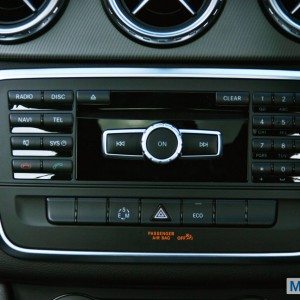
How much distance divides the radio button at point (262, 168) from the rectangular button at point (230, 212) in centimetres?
8

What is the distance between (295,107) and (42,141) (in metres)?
0.61

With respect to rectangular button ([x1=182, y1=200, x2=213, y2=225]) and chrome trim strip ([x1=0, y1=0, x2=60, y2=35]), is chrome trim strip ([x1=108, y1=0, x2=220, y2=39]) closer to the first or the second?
chrome trim strip ([x1=0, y1=0, x2=60, y2=35])

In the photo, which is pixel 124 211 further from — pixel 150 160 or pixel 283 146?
pixel 283 146

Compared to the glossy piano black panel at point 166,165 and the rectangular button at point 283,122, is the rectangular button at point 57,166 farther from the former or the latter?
the rectangular button at point 283,122

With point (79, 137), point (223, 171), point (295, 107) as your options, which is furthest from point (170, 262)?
point (295, 107)

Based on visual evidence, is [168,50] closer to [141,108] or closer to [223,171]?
[141,108]

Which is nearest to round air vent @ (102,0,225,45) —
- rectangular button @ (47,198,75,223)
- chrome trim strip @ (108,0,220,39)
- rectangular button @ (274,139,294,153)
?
chrome trim strip @ (108,0,220,39)

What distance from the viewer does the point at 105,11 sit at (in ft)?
5.21

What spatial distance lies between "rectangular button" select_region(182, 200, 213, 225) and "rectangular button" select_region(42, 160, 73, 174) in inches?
11.6

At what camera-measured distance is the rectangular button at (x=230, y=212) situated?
1616mm

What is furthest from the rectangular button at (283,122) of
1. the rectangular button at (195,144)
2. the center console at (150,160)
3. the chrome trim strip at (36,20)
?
the chrome trim strip at (36,20)

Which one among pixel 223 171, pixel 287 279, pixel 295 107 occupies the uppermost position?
pixel 295 107

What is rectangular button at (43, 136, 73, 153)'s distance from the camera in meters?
1.61

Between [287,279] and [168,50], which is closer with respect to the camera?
[168,50]
